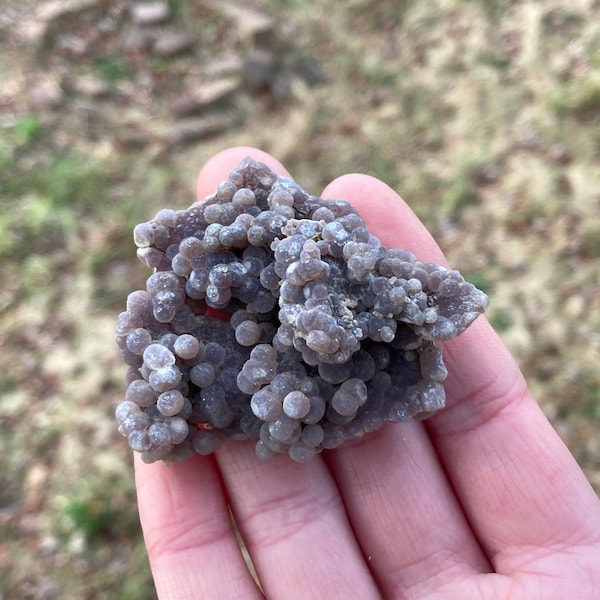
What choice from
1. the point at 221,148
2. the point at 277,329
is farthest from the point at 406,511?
the point at 221,148

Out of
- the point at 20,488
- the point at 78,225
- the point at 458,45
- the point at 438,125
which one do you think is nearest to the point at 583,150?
the point at 438,125

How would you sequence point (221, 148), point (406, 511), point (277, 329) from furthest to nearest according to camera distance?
point (221, 148), point (406, 511), point (277, 329)

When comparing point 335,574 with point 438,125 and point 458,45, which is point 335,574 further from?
point 458,45

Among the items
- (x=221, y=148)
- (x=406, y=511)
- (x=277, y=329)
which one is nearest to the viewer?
(x=277, y=329)

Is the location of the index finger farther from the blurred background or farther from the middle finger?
the blurred background

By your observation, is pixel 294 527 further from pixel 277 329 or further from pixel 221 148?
pixel 221 148

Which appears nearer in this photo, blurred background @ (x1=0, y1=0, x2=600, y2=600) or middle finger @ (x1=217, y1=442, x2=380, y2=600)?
middle finger @ (x1=217, y1=442, x2=380, y2=600)

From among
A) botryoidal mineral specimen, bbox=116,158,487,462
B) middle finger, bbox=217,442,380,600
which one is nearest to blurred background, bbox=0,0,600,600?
middle finger, bbox=217,442,380,600
